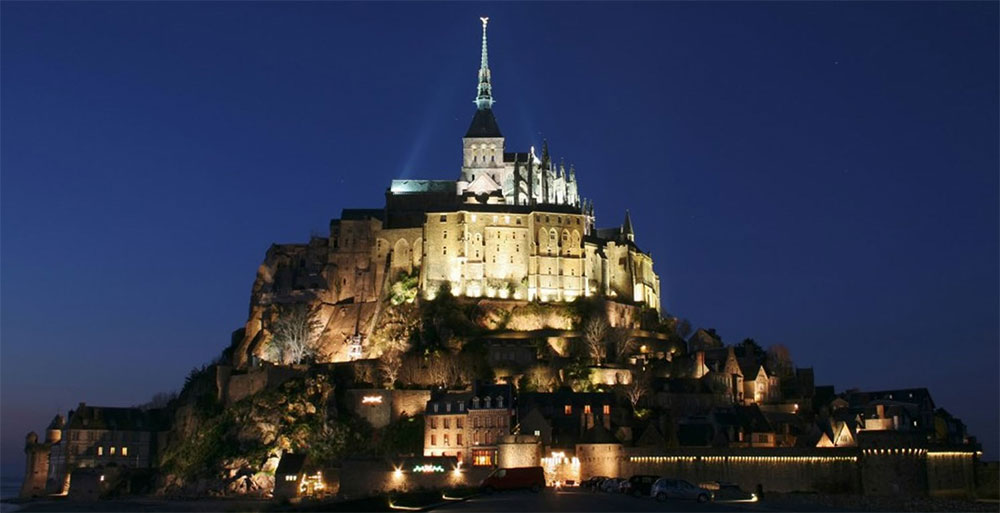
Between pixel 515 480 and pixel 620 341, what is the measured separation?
39.4 metres

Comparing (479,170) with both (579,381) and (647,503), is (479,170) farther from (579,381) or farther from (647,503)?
(647,503)

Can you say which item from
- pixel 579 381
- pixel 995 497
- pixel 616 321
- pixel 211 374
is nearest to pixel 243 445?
pixel 211 374

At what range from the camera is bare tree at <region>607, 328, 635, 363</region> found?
297 feet

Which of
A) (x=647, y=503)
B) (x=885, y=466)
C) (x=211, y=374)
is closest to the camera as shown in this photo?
(x=647, y=503)

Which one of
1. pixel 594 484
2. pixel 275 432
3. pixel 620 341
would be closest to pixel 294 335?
pixel 275 432

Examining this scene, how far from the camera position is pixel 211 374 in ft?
315

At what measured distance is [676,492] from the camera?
46.7 metres

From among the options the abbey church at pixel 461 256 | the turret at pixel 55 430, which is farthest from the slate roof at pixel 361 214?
the turret at pixel 55 430

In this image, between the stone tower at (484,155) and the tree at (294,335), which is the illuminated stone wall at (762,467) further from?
the stone tower at (484,155)

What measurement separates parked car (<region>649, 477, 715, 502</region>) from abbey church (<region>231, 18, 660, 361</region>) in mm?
51833

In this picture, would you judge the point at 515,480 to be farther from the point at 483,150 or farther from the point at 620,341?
the point at 483,150

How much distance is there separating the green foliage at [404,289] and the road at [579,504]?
5054 cm

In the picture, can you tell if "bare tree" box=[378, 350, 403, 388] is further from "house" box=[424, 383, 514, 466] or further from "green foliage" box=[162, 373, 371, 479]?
"house" box=[424, 383, 514, 466]

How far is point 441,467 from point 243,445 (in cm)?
2178
